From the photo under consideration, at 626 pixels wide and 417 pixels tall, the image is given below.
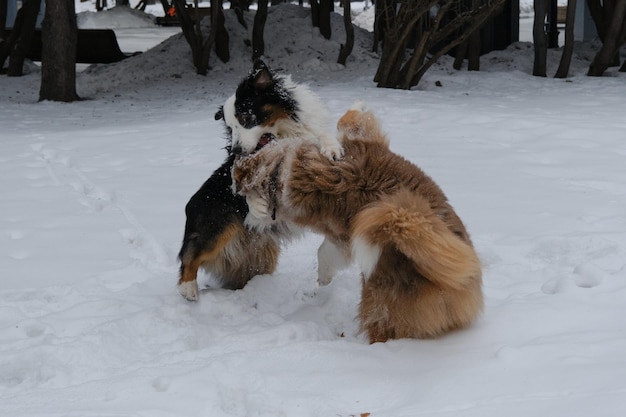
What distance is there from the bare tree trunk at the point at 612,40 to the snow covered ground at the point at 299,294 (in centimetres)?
341

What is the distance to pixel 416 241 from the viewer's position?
325 cm

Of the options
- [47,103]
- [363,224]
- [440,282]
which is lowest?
[47,103]

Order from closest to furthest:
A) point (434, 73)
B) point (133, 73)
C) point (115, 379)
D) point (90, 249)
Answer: point (115, 379) < point (90, 249) < point (434, 73) < point (133, 73)

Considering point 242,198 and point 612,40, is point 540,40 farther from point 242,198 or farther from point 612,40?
point 242,198

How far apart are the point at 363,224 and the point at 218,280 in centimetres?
166

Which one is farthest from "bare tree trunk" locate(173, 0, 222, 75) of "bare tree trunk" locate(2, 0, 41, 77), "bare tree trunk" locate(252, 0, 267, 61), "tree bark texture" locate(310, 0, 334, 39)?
"bare tree trunk" locate(2, 0, 41, 77)

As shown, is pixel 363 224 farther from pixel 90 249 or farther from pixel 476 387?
pixel 90 249

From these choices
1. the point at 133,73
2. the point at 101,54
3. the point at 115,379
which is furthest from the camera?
the point at 101,54

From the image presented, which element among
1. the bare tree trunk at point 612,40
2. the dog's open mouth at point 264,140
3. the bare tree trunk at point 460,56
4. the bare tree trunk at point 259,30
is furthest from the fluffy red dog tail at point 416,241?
the bare tree trunk at point 259,30

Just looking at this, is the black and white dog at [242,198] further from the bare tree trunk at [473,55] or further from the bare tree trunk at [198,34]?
the bare tree trunk at [198,34]

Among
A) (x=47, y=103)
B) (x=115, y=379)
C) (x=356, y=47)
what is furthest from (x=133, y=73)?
(x=115, y=379)

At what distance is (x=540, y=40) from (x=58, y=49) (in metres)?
7.66

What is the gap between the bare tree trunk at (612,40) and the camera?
1223 cm

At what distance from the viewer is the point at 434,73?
13.3 metres
